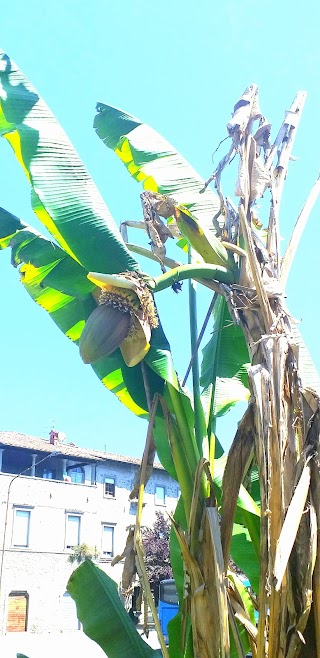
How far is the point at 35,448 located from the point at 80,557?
471 centimetres

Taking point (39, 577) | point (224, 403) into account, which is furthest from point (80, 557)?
point (224, 403)

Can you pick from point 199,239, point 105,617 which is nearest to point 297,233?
point 199,239

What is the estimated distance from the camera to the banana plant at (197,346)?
2285 mm

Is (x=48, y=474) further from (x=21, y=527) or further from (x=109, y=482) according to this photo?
(x=21, y=527)

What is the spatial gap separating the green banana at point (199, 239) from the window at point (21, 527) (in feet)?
77.5

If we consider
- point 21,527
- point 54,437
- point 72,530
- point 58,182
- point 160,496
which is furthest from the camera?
point 160,496

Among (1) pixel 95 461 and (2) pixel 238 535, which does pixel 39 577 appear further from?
(2) pixel 238 535

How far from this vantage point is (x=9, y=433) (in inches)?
1214

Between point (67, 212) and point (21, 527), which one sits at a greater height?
point (67, 212)

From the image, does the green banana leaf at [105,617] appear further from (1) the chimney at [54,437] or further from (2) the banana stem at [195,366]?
(1) the chimney at [54,437]

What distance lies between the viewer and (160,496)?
31.0 m

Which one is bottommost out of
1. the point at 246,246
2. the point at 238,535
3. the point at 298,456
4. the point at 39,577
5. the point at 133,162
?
the point at 39,577

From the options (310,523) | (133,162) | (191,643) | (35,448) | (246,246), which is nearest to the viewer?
(310,523)

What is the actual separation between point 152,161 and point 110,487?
2687 centimetres
